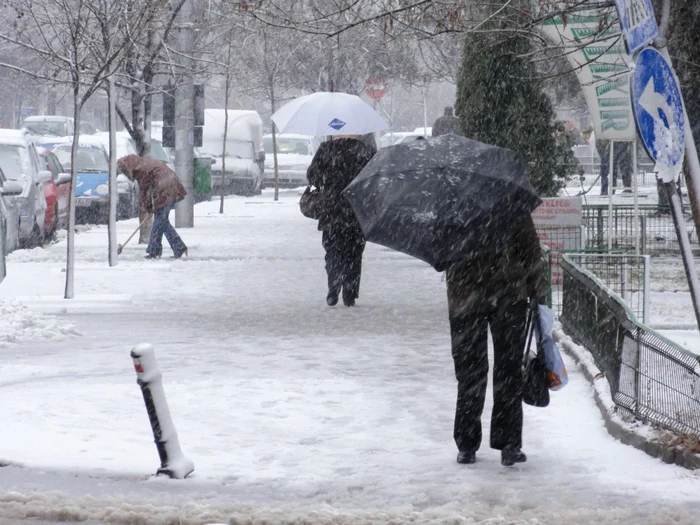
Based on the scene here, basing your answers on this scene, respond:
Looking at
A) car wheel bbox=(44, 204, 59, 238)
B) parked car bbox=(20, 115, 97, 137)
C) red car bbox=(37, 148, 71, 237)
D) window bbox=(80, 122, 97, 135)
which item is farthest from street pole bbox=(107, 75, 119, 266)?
window bbox=(80, 122, 97, 135)

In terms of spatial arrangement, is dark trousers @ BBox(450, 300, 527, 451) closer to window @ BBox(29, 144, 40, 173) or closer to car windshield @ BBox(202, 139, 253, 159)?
window @ BBox(29, 144, 40, 173)

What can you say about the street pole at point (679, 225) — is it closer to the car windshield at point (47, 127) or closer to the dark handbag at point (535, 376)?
the dark handbag at point (535, 376)

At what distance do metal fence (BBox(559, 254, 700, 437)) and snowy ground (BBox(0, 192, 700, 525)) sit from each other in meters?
0.27

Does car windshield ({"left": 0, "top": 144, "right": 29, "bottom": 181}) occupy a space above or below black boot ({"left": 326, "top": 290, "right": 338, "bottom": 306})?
above

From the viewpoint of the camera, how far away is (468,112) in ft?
57.7

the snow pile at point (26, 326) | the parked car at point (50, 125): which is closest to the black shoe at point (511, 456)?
the snow pile at point (26, 326)

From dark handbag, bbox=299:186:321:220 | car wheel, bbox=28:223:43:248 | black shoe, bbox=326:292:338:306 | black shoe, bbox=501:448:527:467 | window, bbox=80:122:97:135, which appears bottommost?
black shoe, bbox=501:448:527:467

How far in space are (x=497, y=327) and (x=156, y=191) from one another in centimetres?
1265

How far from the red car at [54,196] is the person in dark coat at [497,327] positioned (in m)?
15.5

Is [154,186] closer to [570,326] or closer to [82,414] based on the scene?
[570,326]

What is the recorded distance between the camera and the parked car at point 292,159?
153ft

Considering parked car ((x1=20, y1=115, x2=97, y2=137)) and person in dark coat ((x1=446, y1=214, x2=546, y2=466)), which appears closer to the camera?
person in dark coat ((x1=446, y1=214, x2=546, y2=466))

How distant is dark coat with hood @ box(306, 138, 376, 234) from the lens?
45.1ft

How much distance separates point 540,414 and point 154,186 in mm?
11340
